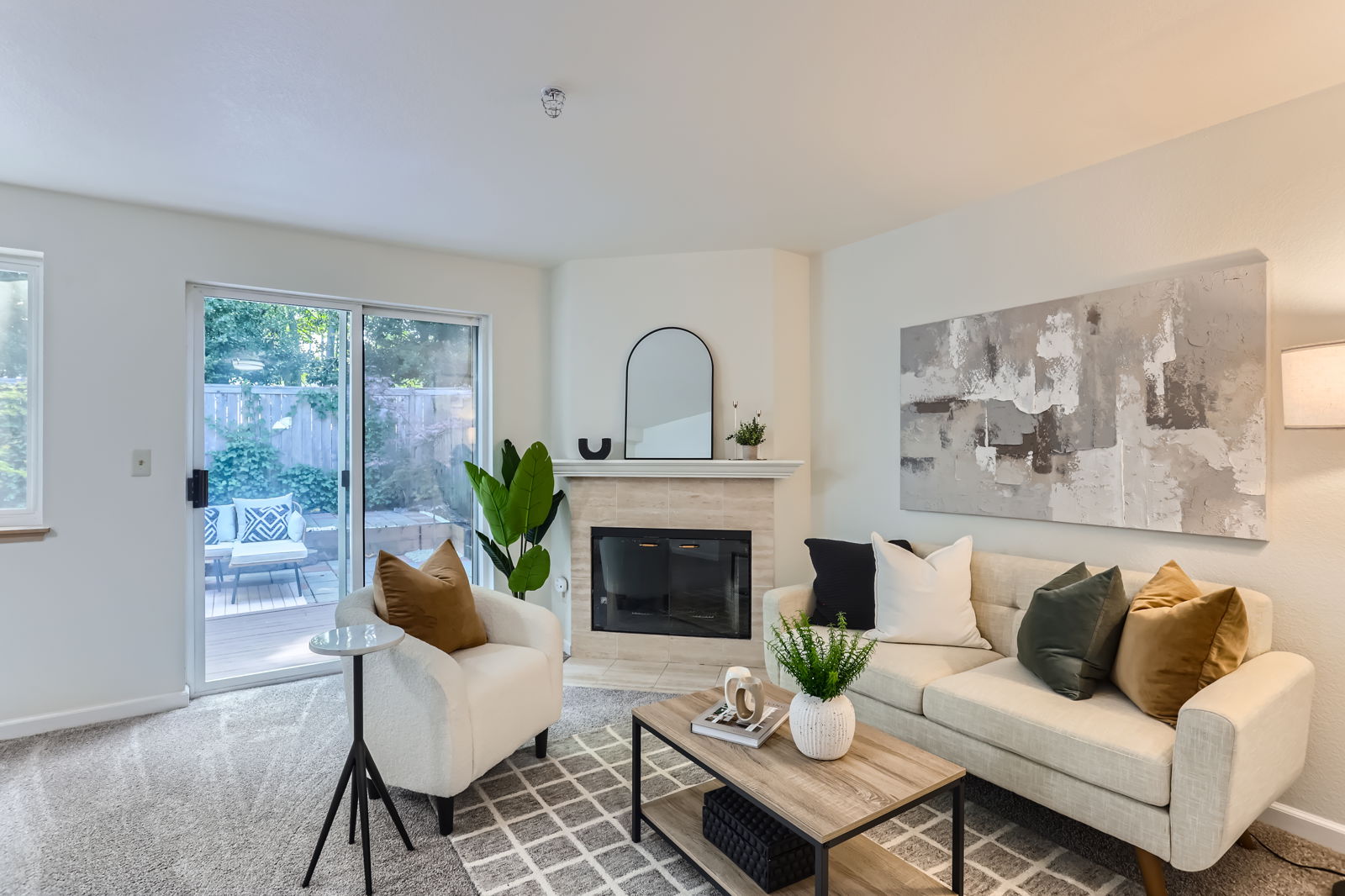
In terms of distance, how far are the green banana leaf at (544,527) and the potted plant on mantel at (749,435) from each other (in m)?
1.12

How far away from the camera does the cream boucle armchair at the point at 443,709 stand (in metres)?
2.23

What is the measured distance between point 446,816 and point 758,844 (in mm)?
1069

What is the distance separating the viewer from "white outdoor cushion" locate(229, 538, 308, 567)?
363cm

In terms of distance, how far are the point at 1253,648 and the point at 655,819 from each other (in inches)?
79.6

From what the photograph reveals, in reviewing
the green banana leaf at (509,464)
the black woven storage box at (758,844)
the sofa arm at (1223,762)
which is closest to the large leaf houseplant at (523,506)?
the green banana leaf at (509,464)

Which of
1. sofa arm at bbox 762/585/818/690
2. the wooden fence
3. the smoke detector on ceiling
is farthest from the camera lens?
the wooden fence

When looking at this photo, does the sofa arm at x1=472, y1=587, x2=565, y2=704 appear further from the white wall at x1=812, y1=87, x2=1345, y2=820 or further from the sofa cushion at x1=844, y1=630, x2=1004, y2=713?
the white wall at x1=812, y1=87, x2=1345, y2=820

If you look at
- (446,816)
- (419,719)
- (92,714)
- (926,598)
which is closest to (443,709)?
(419,719)

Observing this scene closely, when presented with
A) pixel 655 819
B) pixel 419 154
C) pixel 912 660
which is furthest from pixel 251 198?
pixel 912 660

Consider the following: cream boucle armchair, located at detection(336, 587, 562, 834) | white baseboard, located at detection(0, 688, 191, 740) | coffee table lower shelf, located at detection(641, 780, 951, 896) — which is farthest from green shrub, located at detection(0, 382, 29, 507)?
coffee table lower shelf, located at detection(641, 780, 951, 896)

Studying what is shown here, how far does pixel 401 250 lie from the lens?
4004mm

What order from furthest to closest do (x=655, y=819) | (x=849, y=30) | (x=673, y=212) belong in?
(x=673, y=212) → (x=655, y=819) → (x=849, y=30)

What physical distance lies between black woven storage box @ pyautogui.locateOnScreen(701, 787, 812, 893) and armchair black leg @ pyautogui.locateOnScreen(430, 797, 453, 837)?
871mm

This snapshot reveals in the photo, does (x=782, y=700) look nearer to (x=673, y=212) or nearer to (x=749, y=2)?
(x=749, y=2)
